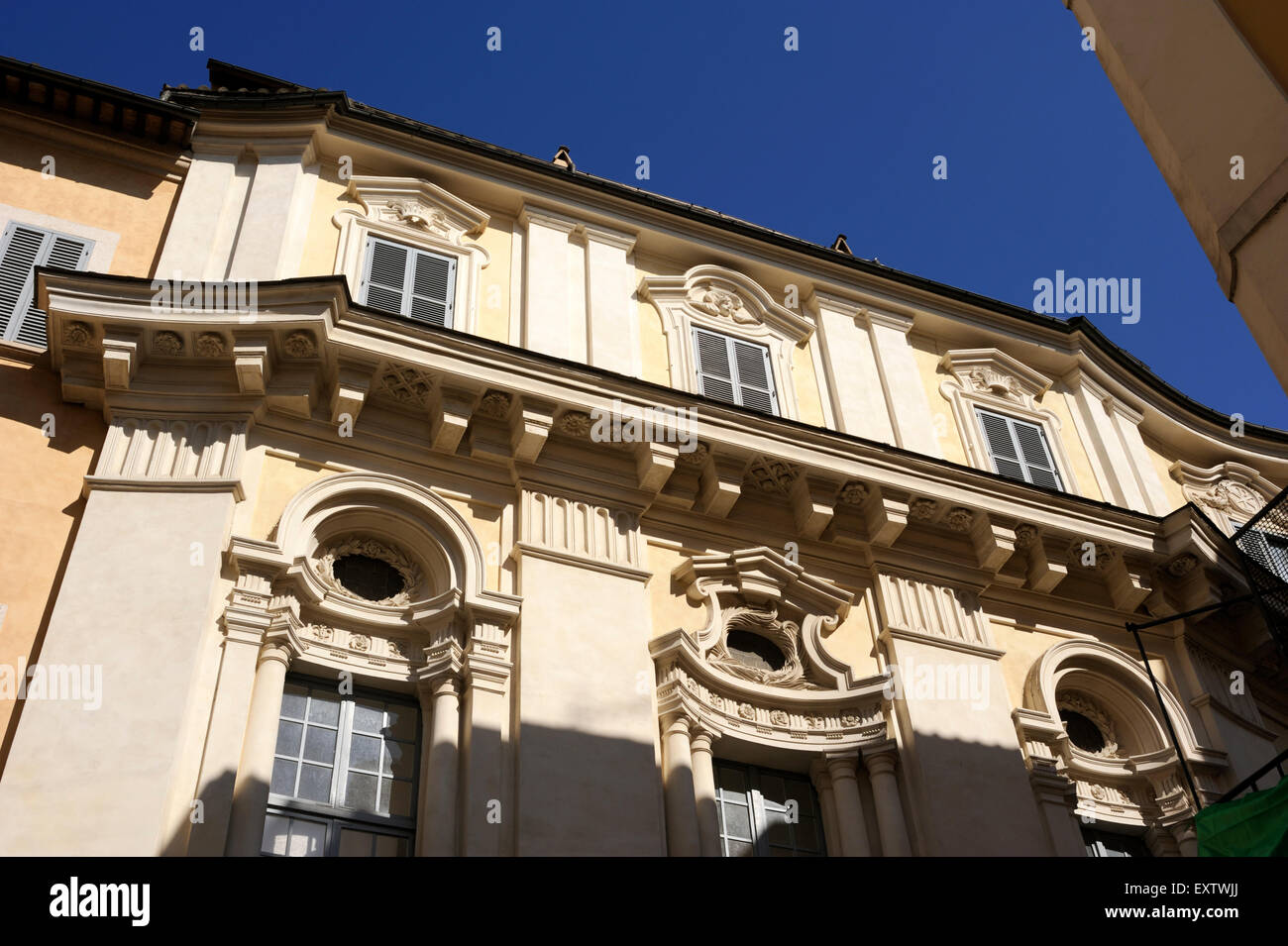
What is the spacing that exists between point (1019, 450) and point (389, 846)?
9427mm

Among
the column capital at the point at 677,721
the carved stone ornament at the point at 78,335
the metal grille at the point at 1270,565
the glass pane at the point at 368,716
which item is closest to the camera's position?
the glass pane at the point at 368,716

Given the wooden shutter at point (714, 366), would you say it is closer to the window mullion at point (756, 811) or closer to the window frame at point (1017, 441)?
the window frame at point (1017, 441)

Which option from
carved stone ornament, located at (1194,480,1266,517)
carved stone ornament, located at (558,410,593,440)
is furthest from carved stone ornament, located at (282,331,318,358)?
carved stone ornament, located at (1194,480,1266,517)

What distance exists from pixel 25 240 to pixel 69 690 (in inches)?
221

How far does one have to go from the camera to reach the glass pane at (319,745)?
10.0 metres

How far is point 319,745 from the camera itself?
33.2ft

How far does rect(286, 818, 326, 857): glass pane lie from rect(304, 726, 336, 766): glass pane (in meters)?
0.54

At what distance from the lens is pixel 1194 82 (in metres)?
7.39

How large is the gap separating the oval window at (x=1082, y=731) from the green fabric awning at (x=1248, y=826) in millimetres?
2770

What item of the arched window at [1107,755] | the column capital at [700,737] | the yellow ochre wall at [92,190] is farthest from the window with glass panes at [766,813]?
the yellow ochre wall at [92,190]

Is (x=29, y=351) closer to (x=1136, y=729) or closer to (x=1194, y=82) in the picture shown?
(x=1194, y=82)

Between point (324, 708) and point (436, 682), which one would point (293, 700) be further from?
point (436, 682)

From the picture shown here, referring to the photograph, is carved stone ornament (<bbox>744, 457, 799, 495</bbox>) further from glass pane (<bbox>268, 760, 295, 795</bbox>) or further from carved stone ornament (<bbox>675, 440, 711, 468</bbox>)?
glass pane (<bbox>268, 760, 295, 795</bbox>)

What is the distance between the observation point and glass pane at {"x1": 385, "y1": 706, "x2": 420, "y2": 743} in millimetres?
10445
